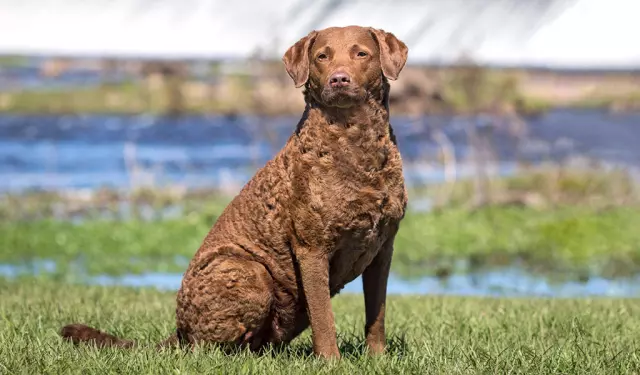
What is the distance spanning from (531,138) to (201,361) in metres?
27.7

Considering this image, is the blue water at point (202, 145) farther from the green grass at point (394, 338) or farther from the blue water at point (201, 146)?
the green grass at point (394, 338)

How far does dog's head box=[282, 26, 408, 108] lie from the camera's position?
19.3 ft

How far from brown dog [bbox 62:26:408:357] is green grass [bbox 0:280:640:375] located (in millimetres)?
263

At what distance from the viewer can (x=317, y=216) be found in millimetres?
6031

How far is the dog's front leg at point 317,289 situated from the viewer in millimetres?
6055

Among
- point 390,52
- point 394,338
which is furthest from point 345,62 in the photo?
point 394,338

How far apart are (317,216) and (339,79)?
0.78 m

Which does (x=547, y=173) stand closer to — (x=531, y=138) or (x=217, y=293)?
(x=531, y=138)

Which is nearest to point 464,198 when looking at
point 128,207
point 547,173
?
point 547,173

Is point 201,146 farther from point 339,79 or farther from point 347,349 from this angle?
point 339,79

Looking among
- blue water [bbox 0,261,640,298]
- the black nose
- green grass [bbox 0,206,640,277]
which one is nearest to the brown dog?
the black nose

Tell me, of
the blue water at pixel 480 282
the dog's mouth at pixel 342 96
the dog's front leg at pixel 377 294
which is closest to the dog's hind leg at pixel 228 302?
the dog's front leg at pixel 377 294

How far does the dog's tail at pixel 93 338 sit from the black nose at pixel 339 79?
1974mm

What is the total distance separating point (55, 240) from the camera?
54.9ft
